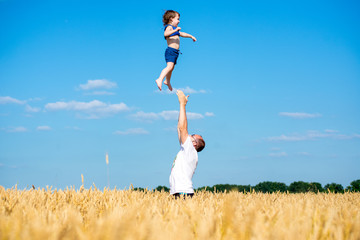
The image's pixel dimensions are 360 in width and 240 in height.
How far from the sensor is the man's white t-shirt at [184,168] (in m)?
5.51

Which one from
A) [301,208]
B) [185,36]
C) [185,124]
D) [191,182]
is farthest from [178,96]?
[301,208]

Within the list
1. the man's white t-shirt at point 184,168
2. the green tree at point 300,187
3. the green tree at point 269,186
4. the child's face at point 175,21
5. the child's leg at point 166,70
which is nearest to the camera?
the man's white t-shirt at point 184,168

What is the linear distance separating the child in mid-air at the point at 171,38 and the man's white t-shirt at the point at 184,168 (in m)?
1.52

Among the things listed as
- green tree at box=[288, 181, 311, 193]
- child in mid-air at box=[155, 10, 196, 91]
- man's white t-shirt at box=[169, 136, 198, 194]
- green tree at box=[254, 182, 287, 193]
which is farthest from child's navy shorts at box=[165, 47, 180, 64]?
green tree at box=[288, 181, 311, 193]

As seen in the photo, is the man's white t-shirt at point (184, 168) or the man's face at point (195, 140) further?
the man's face at point (195, 140)

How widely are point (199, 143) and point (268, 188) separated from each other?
155 inches

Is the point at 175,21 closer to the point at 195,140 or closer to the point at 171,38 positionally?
the point at 171,38

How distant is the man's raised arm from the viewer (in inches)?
209

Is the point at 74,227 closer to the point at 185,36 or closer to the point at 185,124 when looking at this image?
the point at 185,124

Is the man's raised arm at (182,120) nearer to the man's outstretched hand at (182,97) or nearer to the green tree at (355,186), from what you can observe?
the man's outstretched hand at (182,97)

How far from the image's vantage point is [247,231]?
76.2 inches

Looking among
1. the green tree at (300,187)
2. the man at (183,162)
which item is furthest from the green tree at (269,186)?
the man at (183,162)

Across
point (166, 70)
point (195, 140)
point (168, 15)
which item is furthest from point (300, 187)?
point (168, 15)

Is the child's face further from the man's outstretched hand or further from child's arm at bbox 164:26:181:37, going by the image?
the man's outstretched hand
